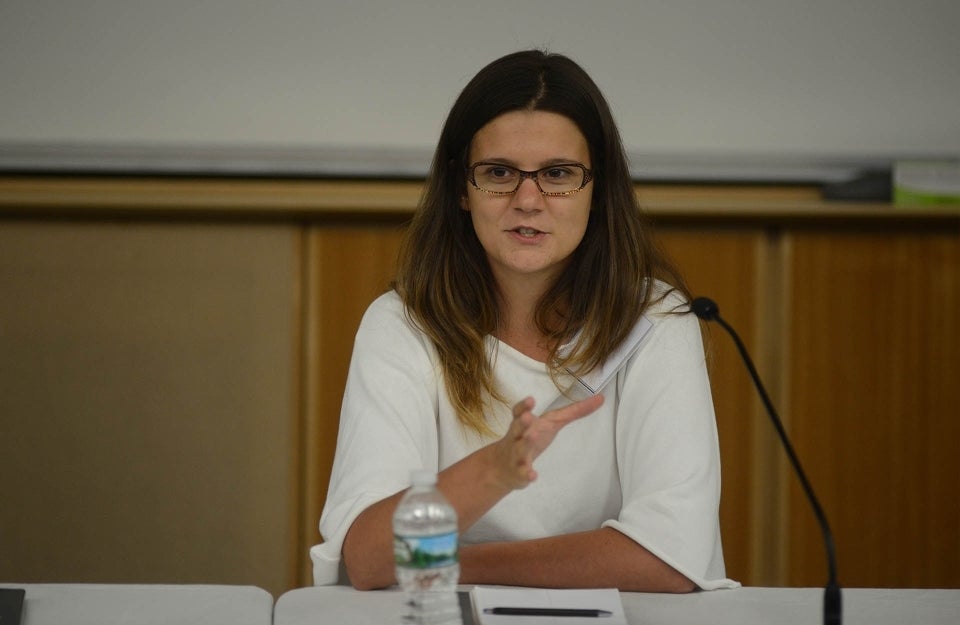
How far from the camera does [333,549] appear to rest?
157 centimetres

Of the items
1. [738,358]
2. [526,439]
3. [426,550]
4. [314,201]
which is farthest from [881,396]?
[426,550]

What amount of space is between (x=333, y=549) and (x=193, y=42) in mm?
1842

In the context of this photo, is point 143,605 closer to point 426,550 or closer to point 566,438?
point 426,550

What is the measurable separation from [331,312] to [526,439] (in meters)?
1.73

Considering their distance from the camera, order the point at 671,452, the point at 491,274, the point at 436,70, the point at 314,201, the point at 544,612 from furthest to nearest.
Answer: the point at 436,70 → the point at 314,201 → the point at 491,274 → the point at 671,452 → the point at 544,612

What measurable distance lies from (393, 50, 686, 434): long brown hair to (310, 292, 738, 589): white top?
1.2 inches

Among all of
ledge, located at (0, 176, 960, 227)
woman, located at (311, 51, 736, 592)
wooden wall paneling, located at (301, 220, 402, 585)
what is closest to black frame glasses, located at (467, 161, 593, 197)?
woman, located at (311, 51, 736, 592)

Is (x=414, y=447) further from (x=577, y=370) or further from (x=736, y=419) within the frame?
(x=736, y=419)

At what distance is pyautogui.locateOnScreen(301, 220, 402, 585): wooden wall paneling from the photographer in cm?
299

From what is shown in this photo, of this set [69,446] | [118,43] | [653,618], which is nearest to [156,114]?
[118,43]

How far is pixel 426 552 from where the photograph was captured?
3.93ft

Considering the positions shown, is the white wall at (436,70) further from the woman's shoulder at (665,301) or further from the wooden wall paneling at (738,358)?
the woman's shoulder at (665,301)

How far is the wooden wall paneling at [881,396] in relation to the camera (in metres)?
3.01

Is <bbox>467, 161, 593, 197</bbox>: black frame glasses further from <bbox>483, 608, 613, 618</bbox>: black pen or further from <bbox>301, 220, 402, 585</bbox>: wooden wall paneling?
<bbox>301, 220, 402, 585</bbox>: wooden wall paneling
